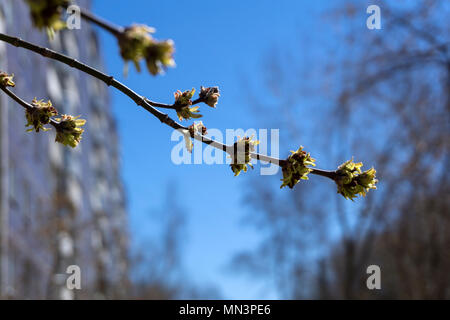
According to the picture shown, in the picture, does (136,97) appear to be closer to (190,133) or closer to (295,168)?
(190,133)

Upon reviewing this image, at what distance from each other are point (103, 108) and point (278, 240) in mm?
18815

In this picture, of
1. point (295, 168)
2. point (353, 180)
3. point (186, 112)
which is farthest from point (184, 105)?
point (353, 180)

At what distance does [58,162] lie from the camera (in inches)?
822

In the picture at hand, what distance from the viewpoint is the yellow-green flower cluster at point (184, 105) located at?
1.61m

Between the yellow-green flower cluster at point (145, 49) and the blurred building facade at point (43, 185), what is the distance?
415 cm

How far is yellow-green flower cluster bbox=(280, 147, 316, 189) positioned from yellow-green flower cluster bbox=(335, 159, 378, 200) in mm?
109

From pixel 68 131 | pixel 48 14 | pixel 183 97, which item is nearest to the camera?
pixel 48 14

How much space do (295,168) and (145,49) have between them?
657 mm

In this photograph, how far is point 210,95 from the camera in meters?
1.67

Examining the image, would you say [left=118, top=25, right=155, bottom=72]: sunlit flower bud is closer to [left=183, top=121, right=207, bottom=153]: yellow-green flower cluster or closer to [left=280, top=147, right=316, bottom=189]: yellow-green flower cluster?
[left=183, top=121, right=207, bottom=153]: yellow-green flower cluster

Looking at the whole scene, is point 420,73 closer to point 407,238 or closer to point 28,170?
point 407,238

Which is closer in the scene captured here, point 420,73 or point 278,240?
point 420,73

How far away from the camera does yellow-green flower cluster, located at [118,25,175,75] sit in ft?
3.66
